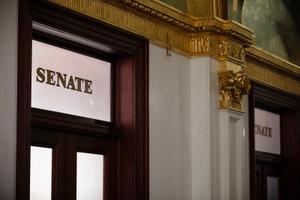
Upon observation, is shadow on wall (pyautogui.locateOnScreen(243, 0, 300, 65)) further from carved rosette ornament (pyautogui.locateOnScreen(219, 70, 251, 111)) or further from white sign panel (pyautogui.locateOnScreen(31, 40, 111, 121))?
white sign panel (pyautogui.locateOnScreen(31, 40, 111, 121))

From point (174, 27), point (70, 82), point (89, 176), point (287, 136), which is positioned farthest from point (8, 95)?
point (287, 136)

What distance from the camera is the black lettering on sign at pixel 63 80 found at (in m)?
6.30

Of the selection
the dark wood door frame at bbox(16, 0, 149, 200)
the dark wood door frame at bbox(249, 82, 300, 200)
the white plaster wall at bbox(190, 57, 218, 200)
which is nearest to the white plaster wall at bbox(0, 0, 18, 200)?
the dark wood door frame at bbox(16, 0, 149, 200)

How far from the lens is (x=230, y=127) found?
8.01 metres

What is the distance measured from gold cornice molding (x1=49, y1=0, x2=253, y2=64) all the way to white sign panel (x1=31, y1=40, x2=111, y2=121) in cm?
39

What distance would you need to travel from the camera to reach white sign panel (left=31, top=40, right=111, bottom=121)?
20.6ft

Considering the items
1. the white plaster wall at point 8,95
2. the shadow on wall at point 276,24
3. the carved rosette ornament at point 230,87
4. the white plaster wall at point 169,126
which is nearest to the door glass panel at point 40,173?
the white plaster wall at point 8,95

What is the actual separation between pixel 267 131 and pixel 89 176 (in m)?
3.89

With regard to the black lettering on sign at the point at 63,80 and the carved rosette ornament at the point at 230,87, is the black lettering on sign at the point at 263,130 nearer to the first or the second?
the carved rosette ornament at the point at 230,87

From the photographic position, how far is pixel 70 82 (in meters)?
6.63

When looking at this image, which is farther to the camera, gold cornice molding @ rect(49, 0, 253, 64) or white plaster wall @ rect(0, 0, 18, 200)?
gold cornice molding @ rect(49, 0, 253, 64)

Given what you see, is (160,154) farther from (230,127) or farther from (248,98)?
(248,98)

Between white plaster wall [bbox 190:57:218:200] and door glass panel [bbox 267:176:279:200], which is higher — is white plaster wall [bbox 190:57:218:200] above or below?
above

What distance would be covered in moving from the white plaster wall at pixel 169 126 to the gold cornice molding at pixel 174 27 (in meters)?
0.14
